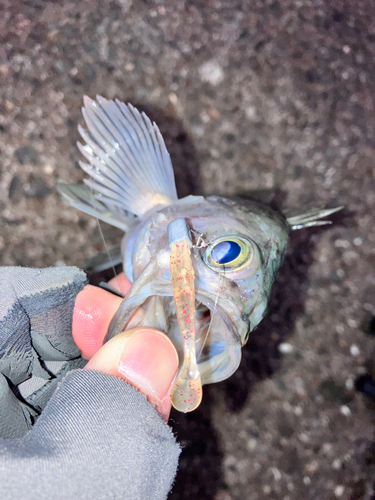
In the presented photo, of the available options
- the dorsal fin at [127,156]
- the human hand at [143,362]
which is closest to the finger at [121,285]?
the dorsal fin at [127,156]

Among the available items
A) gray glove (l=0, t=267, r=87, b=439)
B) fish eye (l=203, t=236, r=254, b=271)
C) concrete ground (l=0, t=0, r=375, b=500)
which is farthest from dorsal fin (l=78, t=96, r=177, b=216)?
fish eye (l=203, t=236, r=254, b=271)

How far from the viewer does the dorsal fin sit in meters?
1.80

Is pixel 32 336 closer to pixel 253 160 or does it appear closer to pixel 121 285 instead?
pixel 121 285

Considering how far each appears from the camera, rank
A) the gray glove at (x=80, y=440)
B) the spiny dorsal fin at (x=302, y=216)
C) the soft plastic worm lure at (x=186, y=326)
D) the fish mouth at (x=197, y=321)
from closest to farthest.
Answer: the gray glove at (x=80, y=440) < the soft plastic worm lure at (x=186, y=326) < the fish mouth at (x=197, y=321) < the spiny dorsal fin at (x=302, y=216)

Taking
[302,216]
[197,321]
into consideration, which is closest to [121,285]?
[197,321]

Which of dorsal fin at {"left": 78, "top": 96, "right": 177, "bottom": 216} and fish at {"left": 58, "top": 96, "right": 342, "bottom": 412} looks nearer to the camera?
fish at {"left": 58, "top": 96, "right": 342, "bottom": 412}

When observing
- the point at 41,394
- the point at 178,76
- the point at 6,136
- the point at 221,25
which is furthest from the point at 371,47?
the point at 41,394

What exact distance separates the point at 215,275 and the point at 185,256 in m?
0.16

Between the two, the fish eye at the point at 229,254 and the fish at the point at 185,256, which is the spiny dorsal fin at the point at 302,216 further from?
the fish eye at the point at 229,254

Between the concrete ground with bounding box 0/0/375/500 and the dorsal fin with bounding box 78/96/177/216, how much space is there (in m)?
0.41

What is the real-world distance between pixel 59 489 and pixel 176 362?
21.0 inches

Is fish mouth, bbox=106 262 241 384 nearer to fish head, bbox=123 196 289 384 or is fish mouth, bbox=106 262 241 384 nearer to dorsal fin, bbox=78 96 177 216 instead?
fish head, bbox=123 196 289 384

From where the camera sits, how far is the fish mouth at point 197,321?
4.42 feet

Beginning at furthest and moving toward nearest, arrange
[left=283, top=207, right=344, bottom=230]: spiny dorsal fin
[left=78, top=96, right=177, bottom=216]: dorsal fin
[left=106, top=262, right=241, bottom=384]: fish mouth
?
[left=283, top=207, right=344, bottom=230]: spiny dorsal fin < [left=78, top=96, right=177, bottom=216]: dorsal fin < [left=106, top=262, right=241, bottom=384]: fish mouth
